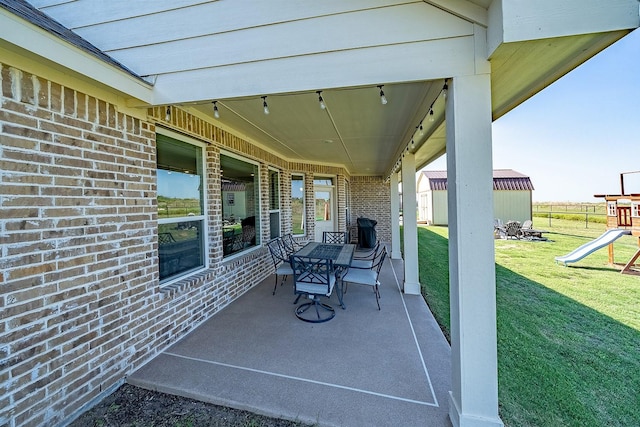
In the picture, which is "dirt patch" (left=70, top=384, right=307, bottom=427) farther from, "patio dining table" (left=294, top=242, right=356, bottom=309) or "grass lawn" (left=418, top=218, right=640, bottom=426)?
"patio dining table" (left=294, top=242, right=356, bottom=309)

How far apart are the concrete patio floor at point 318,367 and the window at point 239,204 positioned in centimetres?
119

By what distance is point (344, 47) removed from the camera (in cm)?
188

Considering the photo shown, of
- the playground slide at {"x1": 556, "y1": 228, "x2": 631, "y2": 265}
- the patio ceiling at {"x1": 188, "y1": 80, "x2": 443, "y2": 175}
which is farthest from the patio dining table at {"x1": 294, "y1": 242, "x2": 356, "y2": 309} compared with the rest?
the playground slide at {"x1": 556, "y1": 228, "x2": 631, "y2": 265}

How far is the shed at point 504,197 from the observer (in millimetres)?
Result: 16547

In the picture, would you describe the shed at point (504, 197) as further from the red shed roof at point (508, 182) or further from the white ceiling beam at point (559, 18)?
the white ceiling beam at point (559, 18)

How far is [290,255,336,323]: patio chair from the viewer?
335 cm

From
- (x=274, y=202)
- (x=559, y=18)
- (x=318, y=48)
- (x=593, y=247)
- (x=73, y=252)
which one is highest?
(x=318, y=48)

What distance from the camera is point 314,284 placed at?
11.2 ft

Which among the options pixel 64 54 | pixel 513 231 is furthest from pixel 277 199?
pixel 513 231

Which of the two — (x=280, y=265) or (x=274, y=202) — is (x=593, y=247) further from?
(x=274, y=202)

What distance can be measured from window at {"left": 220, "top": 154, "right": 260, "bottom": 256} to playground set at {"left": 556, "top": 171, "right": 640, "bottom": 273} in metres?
8.12

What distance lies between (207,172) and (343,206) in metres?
5.71

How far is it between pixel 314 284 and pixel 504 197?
18.2 meters

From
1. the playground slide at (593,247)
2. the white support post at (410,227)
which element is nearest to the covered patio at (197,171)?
the white support post at (410,227)
